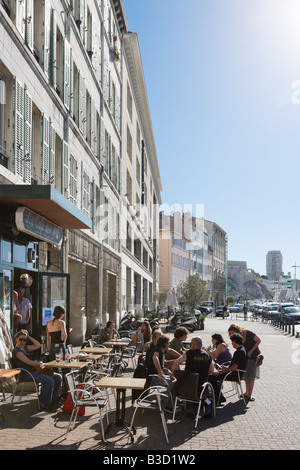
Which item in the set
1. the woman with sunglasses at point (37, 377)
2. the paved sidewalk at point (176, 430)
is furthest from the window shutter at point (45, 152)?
the paved sidewalk at point (176, 430)

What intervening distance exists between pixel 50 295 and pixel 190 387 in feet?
23.5

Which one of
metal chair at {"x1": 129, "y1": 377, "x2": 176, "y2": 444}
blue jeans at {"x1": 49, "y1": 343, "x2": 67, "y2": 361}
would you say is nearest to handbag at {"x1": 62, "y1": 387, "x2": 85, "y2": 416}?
metal chair at {"x1": 129, "y1": 377, "x2": 176, "y2": 444}

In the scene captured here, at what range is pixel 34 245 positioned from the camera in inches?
557

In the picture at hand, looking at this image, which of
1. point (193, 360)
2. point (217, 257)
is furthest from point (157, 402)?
point (217, 257)

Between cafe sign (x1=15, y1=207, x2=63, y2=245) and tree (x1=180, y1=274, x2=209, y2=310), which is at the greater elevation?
cafe sign (x1=15, y1=207, x2=63, y2=245)

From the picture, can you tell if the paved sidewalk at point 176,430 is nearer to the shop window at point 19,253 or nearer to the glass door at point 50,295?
the shop window at point 19,253

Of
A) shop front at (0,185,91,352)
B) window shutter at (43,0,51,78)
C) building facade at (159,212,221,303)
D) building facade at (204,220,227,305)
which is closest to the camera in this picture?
shop front at (0,185,91,352)

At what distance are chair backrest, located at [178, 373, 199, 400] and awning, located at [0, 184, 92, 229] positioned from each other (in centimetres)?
475

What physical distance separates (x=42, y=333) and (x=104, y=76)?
50.9 ft

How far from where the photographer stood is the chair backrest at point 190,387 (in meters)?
8.03

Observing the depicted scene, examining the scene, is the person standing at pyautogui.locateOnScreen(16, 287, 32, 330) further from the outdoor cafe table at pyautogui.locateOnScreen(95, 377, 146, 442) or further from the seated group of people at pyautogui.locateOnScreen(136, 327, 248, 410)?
the outdoor cafe table at pyautogui.locateOnScreen(95, 377, 146, 442)

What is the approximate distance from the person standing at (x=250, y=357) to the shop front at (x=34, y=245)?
4815mm

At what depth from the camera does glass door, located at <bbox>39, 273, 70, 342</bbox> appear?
13.9 meters
